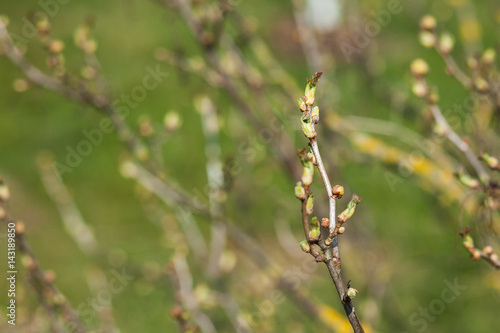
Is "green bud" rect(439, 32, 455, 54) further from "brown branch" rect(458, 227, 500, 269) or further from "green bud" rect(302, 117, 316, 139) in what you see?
"green bud" rect(302, 117, 316, 139)

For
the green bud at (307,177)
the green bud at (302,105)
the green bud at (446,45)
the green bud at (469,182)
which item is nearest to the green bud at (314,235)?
the green bud at (307,177)

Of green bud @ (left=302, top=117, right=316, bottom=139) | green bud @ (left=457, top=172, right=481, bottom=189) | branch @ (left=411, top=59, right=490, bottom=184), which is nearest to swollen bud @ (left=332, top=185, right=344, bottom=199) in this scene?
green bud @ (left=302, top=117, right=316, bottom=139)

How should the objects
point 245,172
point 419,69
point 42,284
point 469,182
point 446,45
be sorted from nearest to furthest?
1. point 469,182
2. point 42,284
3. point 419,69
4. point 446,45
5. point 245,172

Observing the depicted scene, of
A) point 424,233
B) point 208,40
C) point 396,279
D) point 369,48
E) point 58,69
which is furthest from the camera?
point 424,233

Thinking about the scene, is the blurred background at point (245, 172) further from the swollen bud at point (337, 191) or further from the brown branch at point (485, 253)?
the swollen bud at point (337, 191)

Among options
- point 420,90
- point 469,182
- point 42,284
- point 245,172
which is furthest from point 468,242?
point 245,172

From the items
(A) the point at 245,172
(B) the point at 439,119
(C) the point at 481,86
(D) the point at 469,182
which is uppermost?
(A) the point at 245,172

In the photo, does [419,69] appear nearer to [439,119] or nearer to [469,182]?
[439,119]

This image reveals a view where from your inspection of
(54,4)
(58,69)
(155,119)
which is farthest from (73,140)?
(58,69)

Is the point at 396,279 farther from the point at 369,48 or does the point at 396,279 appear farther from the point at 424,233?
the point at 369,48
